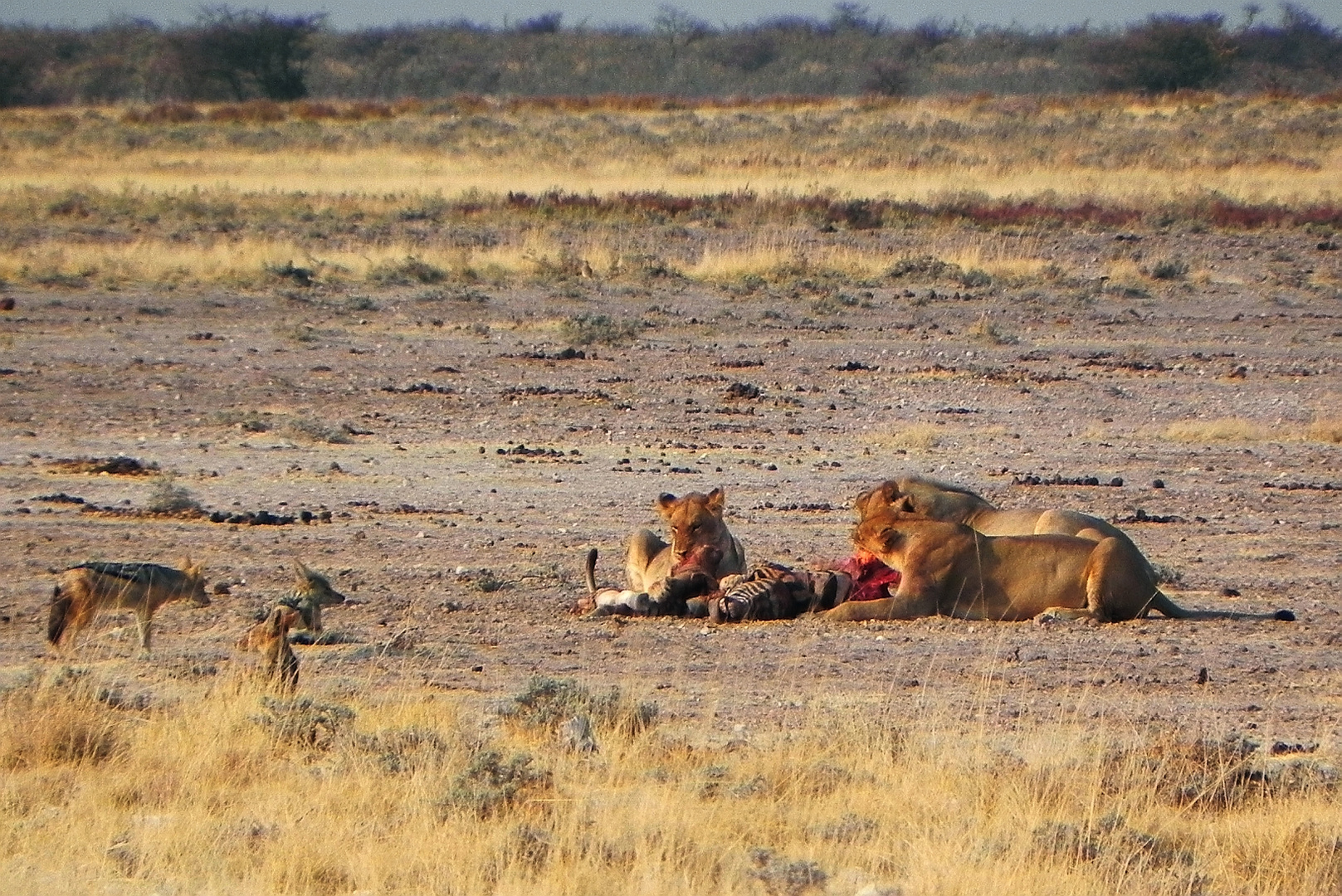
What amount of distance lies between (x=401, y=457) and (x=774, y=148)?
33.0m

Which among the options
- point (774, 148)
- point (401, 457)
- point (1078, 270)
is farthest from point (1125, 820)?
point (774, 148)

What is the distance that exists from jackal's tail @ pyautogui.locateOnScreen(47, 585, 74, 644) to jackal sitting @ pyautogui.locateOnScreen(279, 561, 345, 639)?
37.1 inches

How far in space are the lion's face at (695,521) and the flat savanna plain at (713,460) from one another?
0.48 metres

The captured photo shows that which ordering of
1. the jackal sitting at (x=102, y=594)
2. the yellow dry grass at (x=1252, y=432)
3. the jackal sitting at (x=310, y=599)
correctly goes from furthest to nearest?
the yellow dry grass at (x=1252, y=432) → the jackal sitting at (x=310, y=599) → the jackal sitting at (x=102, y=594)

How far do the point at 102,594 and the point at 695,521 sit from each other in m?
2.92

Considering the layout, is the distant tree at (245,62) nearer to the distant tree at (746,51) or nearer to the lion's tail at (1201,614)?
the distant tree at (746,51)

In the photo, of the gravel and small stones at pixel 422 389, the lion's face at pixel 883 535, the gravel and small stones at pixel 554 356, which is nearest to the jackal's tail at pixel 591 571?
the lion's face at pixel 883 535

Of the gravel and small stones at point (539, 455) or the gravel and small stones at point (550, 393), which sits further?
the gravel and small stones at point (550, 393)

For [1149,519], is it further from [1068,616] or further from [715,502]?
[715,502]

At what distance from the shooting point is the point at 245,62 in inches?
3130

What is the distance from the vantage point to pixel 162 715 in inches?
273

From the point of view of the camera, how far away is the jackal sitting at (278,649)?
7.24 meters

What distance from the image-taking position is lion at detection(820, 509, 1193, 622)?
352 inches

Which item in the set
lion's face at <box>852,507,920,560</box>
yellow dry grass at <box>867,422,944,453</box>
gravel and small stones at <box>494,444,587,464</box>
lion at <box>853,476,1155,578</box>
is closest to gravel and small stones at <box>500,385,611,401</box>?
gravel and small stones at <box>494,444,587,464</box>
